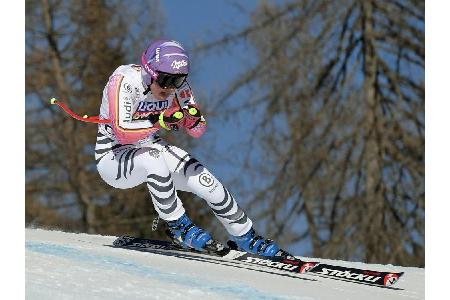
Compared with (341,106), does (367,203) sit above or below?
below

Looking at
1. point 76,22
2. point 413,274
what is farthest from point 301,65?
point 413,274

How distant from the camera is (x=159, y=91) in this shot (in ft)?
20.9

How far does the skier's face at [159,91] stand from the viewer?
6344mm

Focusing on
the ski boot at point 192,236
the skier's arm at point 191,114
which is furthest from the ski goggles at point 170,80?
the ski boot at point 192,236

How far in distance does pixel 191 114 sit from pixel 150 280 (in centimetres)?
144

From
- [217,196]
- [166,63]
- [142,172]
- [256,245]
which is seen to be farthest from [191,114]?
[256,245]

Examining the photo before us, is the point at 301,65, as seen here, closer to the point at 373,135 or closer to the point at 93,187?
the point at 373,135

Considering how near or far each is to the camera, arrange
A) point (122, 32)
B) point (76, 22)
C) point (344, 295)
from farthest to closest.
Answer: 1. point (76, 22)
2. point (122, 32)
3. point (344, 295)

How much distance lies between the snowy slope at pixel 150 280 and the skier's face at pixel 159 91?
1.29 meters

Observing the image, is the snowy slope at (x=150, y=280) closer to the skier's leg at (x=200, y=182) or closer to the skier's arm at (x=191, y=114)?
the skier's leg at (x=200, y=182)

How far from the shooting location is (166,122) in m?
6.12

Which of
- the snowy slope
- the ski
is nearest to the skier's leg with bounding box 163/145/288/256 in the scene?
the ski

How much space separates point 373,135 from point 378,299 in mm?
6508

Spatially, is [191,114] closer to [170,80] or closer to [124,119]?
[170,80]
